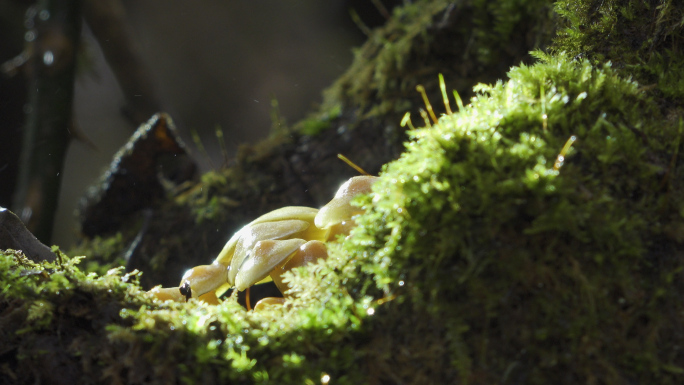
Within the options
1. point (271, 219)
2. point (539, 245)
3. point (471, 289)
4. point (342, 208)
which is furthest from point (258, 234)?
point (539, 245)

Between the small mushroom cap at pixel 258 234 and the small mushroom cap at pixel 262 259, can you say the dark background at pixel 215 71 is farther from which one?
the small mushroom cap at pixel 262 259

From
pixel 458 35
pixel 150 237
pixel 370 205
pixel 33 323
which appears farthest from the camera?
pixel 150 237

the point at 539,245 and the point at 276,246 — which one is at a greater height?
the point at 276,246

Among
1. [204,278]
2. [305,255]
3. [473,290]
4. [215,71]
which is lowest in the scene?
[473,290]

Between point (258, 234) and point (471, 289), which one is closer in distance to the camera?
point (471, 289)

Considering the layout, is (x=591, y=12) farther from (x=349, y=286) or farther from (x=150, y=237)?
(x=150, y=237)

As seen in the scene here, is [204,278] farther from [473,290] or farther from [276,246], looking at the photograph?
[473,290]

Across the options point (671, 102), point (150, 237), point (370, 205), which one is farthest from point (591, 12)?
point (150, 237)
